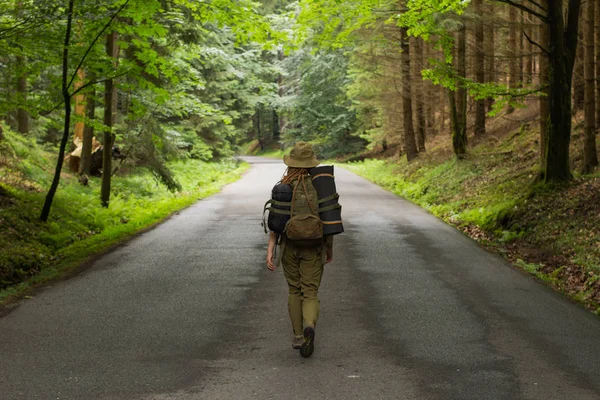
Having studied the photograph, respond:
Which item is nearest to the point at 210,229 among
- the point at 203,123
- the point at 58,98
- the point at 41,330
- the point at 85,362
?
the point at 58,98

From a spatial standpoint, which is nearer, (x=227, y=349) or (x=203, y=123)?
(x=227, y=349)

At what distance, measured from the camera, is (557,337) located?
6.55 meters

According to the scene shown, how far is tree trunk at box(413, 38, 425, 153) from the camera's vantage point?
1082 inches

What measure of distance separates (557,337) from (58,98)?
11.1 meters

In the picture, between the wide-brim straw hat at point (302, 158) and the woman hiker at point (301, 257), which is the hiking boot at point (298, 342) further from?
the wide-brim straw hat at point (302, 158)

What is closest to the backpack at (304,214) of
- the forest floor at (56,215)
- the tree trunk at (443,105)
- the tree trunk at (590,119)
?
the forest floor at (56,215)

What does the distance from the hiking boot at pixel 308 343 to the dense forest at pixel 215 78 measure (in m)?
5.56

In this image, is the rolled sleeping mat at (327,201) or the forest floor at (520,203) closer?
the rolled sleeping mat at (327,201)

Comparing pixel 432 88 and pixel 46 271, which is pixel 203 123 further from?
pixel 46 271

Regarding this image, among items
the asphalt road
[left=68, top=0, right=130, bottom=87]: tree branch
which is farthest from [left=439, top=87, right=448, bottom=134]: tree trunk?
the asphalt road

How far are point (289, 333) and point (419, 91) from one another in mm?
23698

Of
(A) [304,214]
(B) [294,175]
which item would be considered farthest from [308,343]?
(B) [294,175]

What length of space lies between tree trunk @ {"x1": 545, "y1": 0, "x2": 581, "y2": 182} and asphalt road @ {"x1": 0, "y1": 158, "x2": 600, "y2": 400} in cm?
366

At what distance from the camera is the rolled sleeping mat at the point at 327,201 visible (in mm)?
6035
